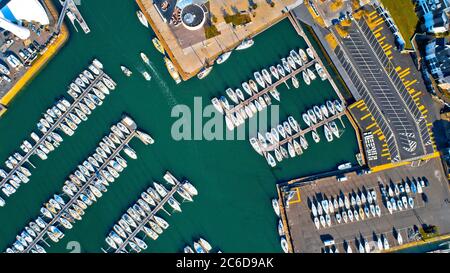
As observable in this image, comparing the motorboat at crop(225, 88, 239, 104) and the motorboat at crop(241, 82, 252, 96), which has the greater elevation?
the motorboat at crop(241, 82, 252, 96)

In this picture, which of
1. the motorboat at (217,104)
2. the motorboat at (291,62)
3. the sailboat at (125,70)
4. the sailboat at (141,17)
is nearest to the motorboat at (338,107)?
the motorboat at (291,62)

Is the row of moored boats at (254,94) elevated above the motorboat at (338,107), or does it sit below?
below

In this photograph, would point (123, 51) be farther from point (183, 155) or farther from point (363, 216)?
point (363, 216)

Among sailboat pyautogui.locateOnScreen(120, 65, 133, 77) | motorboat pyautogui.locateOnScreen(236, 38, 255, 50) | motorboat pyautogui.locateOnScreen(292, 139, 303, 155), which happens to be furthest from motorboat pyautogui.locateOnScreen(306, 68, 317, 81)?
sailboat pyautogui.locateOnScreen(120, 65, 133, 77)

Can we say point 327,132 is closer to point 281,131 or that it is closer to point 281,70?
point 281,131

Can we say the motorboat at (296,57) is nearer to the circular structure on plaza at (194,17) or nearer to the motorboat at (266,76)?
the motorboat at (266,76)

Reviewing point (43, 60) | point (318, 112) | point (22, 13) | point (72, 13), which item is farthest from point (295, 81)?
point (22, 13)

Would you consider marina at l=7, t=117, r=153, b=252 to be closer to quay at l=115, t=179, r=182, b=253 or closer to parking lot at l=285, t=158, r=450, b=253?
quay at l=115, t=179, r=182, b=253
